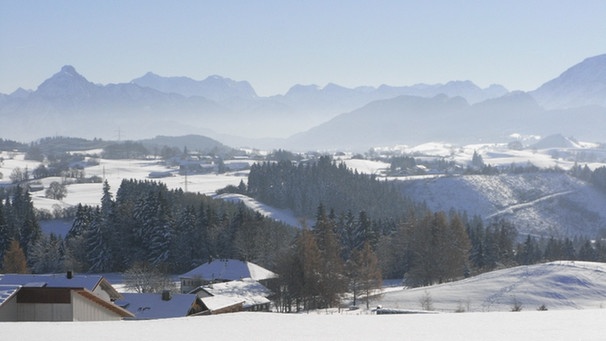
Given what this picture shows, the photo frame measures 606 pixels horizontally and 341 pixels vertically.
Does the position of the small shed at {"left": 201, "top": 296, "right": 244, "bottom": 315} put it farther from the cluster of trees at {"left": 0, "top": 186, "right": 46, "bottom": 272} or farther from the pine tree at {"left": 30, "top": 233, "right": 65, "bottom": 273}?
the pine tree at {"left": 30, "top": 233, "right": 65, "bottom": 273}

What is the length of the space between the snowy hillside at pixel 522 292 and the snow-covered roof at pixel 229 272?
13.1 m

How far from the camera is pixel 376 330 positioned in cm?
1677

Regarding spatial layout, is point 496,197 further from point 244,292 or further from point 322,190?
point 244,292

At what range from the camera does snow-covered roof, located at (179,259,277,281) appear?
65.3m

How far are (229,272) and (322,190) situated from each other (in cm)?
8132

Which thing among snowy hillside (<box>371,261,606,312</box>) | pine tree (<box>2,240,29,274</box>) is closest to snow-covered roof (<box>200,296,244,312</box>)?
snowy hillside (<box>371,261,606,312</box>)

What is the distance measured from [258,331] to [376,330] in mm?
2726

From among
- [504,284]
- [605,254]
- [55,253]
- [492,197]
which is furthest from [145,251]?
[492,197]

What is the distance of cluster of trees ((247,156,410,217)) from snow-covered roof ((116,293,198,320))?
92155mm

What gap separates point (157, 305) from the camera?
41.4 meters

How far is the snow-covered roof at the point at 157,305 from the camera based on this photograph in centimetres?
4012

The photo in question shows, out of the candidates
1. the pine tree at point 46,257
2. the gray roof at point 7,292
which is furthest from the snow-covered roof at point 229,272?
the gray roof at point 7,292

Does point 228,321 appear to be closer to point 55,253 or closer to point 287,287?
point 287,287

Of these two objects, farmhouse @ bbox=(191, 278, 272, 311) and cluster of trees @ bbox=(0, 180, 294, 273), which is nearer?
farmhouse @ bbox=(191, 278, 272, 311)
